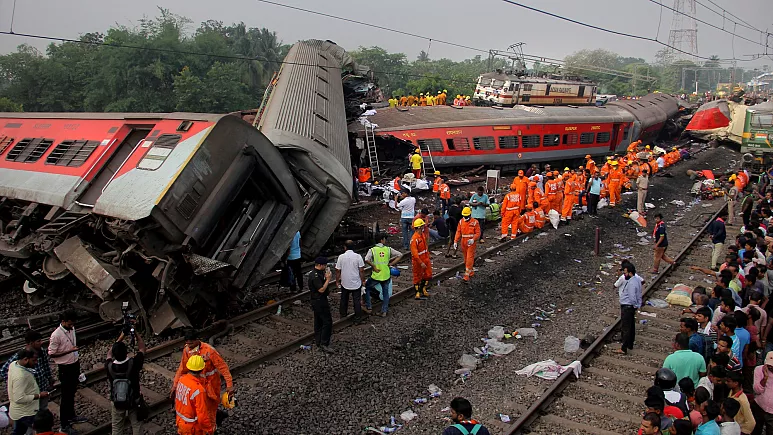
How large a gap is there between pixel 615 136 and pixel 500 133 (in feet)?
25.9

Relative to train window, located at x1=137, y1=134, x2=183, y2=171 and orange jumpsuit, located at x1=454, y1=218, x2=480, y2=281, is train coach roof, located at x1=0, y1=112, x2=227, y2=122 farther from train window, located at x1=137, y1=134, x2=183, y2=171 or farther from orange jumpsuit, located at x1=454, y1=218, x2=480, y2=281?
orange jumpsuit, located at x1=454, y1=218, x2=480, y2=281

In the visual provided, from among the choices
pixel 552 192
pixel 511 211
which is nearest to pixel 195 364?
pixel 511 211

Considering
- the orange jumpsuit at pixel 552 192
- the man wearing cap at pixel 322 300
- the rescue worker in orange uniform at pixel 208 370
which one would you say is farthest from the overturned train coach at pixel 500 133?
the rescue worker in orange uniform at pixel 208 370

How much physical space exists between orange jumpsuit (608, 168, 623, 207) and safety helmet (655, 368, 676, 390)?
12249mm

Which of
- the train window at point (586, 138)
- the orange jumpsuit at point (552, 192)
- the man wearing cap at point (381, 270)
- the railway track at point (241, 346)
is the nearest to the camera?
the railway track at point (241, 346)

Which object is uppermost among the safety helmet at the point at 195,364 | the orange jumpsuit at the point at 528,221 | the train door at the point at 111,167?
the train door at the point at 111,167

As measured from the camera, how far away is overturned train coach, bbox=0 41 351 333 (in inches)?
275

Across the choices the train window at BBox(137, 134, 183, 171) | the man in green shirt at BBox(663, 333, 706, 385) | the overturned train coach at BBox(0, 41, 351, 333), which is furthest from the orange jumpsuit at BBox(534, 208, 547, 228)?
the train window at BBox(137, 134, 183, 171)

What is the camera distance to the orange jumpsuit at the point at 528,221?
13.7 metres

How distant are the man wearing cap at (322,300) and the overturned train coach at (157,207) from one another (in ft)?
3.77

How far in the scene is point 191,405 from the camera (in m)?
4.86

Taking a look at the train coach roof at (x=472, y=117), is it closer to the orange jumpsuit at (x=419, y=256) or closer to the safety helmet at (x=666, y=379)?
the orange jumpsuit at (x=419, y=256)

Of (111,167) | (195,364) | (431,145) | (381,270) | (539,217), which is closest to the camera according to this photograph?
(195,364)

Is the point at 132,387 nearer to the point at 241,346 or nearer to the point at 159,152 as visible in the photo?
the point at 241,346
